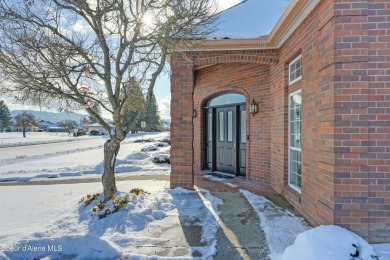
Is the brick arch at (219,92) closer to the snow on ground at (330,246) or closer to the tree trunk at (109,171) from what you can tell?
the tree trunk at (109,171)

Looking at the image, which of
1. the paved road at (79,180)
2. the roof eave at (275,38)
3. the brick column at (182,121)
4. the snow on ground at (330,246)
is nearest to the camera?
the snow on ground at (330,246)

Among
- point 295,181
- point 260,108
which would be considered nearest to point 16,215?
point 295,181

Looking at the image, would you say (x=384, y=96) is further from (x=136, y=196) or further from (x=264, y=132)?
(x=136, y=196)

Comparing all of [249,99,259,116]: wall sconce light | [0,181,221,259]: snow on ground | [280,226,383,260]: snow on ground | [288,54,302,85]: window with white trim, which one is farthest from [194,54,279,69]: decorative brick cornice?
[280,226,383,260]: snow on ground

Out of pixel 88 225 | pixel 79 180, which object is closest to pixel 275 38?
pixel 88 225

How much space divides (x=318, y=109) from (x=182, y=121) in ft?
10.6

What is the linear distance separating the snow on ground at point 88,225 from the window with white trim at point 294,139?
1683mm

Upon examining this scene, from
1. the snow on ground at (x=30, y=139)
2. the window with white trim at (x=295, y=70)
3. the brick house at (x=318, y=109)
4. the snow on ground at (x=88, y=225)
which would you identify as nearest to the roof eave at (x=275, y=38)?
the brick house at (x=318, y=109)

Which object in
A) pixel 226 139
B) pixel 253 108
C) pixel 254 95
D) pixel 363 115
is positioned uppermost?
pixel 254 95

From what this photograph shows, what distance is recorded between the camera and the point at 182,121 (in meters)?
6.12

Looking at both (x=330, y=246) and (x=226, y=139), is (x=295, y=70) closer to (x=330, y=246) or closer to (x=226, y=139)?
(x=330, y=246)

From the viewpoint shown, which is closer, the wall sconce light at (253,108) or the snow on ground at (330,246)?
the snow on ground at (330,246)

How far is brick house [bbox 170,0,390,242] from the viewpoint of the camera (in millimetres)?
3172

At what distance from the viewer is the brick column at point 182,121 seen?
609cm
